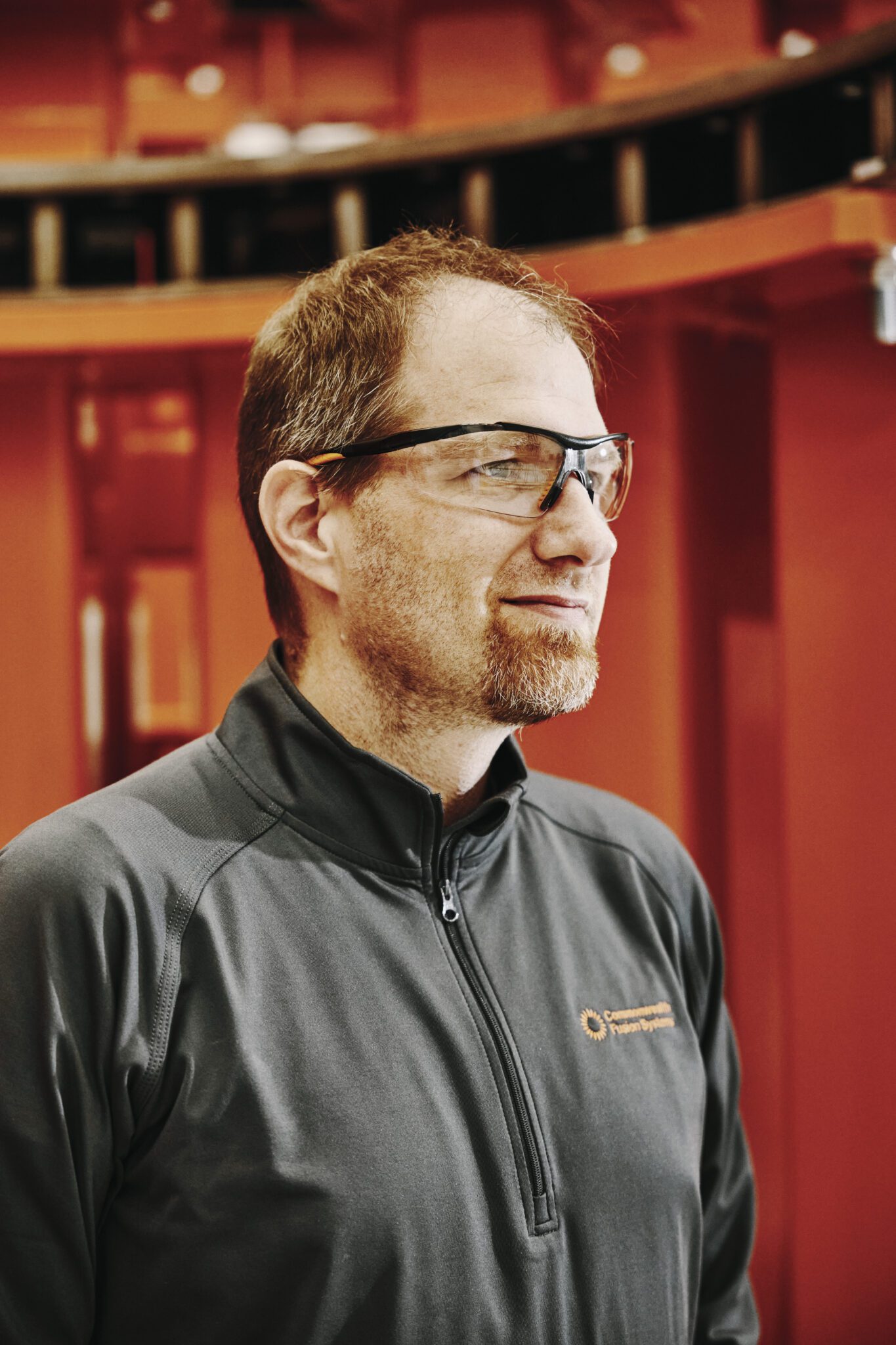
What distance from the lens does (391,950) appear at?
996 mm

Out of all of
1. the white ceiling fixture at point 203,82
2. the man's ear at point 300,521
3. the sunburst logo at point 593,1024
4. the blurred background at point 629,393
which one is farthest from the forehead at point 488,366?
the white ceiling fixture at point 203,82

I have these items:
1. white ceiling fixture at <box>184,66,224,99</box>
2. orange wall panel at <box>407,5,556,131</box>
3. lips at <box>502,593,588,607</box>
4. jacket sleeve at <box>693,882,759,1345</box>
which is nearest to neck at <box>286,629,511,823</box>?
lips at <box>502,593,588,607</box>

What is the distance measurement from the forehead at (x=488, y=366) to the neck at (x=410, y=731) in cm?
25

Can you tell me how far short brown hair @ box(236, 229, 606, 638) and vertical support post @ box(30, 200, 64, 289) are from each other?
5.32ft

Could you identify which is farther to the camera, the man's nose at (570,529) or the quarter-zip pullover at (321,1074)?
the man's nose at (570,529)

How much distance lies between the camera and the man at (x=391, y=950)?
0.89m

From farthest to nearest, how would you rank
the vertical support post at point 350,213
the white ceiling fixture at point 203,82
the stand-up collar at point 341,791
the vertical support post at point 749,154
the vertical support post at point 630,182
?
the white ceiling fixture at point 203,82 < the vertical support post at point 350,213 < the vertical support post at point 630,182 < the vertical support post at point 749,154 < the stand-up collar at point 341,791

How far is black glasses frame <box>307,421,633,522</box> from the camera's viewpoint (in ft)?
3.46

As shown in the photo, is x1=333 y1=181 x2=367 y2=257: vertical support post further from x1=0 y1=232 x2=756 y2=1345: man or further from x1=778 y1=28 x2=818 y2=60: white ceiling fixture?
x1=0 y1=232 x2=756 y2=1345: man

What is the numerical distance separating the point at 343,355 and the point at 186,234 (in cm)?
172

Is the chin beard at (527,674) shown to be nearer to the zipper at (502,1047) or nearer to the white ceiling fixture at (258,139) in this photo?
the zipper at (502,1047)

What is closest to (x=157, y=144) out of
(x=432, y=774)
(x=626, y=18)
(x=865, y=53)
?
(x=626, y=18)

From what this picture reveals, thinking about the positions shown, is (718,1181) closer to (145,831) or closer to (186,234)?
(145,831)

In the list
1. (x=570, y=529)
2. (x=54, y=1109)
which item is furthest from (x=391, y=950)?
(x=570, y=529)
